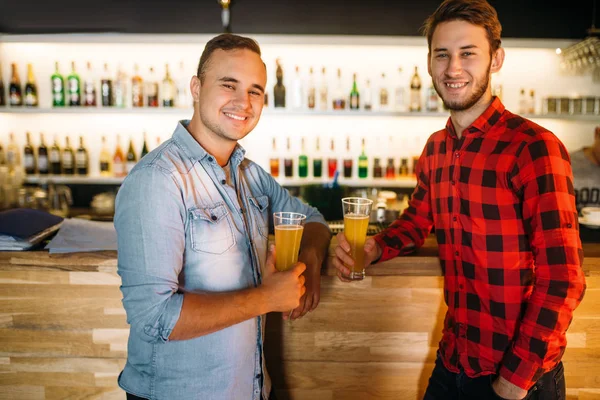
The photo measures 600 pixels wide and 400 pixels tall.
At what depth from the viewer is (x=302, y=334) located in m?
1.88

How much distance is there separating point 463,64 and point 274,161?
2.51 metres

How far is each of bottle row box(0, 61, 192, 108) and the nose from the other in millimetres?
2527

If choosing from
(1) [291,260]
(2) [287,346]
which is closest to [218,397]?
(1) [291,260]

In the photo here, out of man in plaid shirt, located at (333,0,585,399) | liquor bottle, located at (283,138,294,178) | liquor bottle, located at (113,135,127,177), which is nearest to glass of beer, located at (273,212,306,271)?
man in plaid shirt, located at (333,0,585,399)

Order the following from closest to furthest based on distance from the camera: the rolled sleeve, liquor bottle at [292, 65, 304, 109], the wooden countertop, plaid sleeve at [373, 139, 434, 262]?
the rolled sleeve, plaid sleeve at [373, 139, 434, 262], the wooden countertop, liquor bottle at [292, 65, 304, 109]

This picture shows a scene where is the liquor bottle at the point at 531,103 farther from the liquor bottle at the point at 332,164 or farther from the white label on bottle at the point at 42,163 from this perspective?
the white label on bottle at the point at 42,163

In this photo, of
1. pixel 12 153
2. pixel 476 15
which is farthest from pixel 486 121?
pixel 12 153

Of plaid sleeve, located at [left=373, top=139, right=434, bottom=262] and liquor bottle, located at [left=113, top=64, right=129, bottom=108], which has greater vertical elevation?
liquor bottle, located at [left=113, top=64, right=129, bottom=108]

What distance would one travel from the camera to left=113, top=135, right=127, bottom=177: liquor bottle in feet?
12.1

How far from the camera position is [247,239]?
1.31 metres

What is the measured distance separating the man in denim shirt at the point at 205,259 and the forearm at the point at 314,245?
0.05 feet

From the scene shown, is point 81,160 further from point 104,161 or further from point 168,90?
point 168,90

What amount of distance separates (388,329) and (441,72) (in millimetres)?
1007

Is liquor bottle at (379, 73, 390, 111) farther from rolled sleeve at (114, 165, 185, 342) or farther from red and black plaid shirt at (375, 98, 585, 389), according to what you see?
rolled sleeve at (114, 165, 185, 342)
